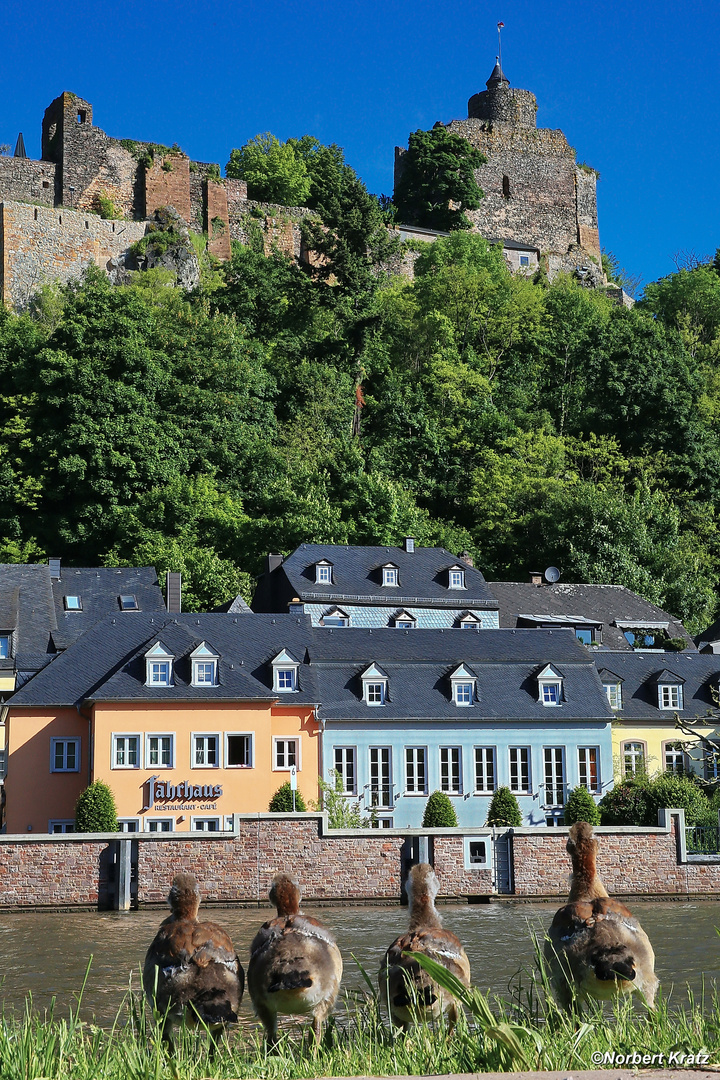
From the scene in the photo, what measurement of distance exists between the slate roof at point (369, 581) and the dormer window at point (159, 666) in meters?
9.75

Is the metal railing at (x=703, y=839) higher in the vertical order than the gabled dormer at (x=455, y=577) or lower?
lower

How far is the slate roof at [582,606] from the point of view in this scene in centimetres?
5294

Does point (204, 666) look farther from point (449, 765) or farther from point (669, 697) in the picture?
point (669, 697)

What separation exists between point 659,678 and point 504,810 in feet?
30.9

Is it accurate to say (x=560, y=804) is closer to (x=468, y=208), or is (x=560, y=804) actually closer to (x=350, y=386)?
(x=350, y=386)

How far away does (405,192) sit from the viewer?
314 feet

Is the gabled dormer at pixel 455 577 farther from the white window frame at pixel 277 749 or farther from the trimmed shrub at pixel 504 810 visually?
the trimmed shrub at pixel 504 810

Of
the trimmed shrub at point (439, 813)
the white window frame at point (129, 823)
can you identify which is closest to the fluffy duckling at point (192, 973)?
the white window frame at point (129, 823)

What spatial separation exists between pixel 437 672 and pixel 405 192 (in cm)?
6057

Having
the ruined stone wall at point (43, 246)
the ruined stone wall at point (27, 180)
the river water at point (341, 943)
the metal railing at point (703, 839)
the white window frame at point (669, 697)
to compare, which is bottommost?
the river water at point (341, 943)

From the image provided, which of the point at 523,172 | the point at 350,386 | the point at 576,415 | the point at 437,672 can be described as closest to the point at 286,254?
the point at 350,386

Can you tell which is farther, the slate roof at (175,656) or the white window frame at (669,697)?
the white window frame at (669,697)

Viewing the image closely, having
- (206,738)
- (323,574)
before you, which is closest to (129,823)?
(206,738)

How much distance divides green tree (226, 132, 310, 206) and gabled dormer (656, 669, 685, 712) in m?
51.1
